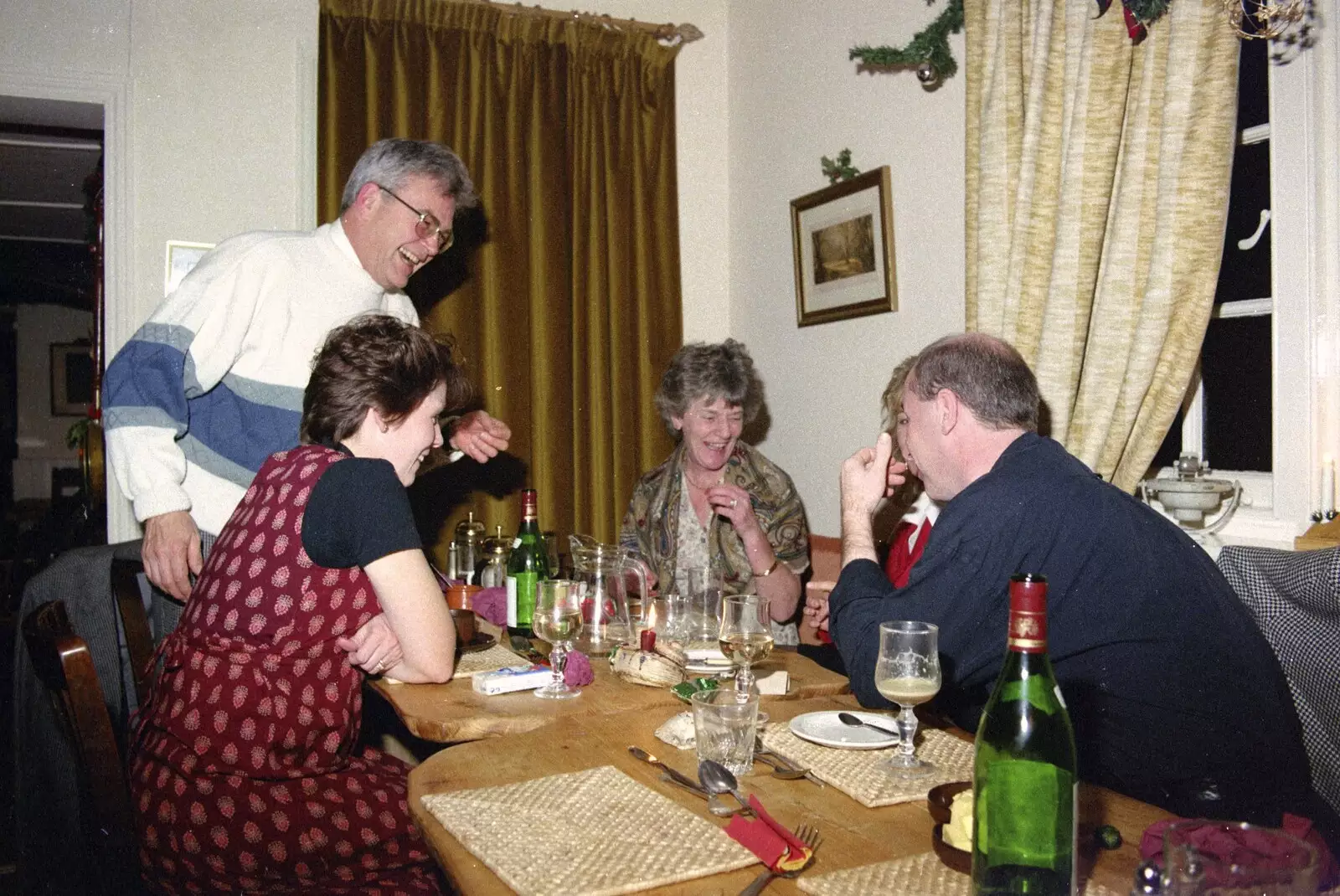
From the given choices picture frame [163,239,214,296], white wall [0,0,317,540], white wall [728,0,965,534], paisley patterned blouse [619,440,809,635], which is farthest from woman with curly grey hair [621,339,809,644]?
picture frame [163,239,214,296]

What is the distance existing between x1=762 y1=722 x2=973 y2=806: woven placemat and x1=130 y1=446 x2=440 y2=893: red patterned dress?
2.12 feet

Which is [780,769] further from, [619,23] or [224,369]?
[619,23]

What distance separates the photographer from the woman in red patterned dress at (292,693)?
152 centimetres

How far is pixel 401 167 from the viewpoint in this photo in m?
2.74

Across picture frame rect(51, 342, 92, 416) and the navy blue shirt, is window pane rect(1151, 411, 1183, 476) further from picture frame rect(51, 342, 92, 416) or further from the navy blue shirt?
picture frame rect(51, 342, 92, 416)

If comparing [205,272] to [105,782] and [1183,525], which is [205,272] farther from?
[1183,525]

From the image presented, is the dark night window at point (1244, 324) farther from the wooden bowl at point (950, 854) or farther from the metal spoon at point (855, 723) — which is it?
the wooden bowl at point (950, 854)

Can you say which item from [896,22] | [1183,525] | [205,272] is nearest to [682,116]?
[896,22]

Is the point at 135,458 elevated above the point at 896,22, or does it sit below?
below

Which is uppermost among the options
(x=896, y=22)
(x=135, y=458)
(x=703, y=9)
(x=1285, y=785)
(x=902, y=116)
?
(x=703, y=9)

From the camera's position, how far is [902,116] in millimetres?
3266

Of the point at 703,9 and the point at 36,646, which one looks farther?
the point at 703,9

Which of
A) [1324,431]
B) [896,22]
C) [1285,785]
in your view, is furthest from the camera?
[896,22]

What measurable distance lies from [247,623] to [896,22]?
8.91 ft
